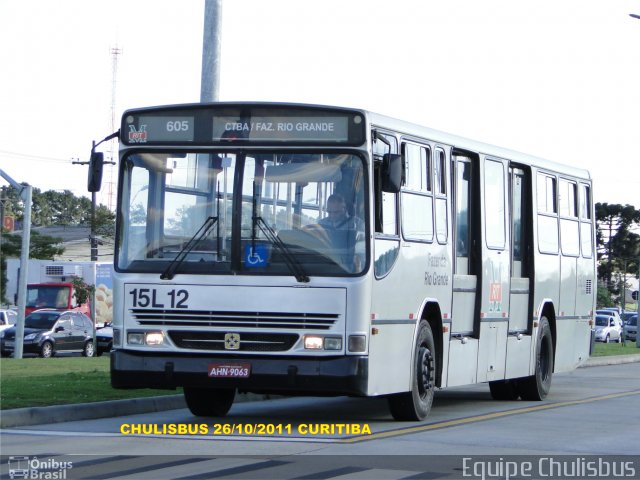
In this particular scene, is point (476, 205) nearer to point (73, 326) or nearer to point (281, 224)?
point (281, 224)

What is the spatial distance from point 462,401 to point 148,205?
6853 mm

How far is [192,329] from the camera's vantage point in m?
13.1

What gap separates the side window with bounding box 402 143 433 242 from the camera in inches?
561

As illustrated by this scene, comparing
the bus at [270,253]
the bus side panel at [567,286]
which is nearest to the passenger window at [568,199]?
the bus side panel at [567,286]

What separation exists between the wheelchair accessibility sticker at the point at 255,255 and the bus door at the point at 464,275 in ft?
10.7

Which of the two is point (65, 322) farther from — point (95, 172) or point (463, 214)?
point (95, 172)

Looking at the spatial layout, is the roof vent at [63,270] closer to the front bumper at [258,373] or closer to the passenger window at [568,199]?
the passenger window at [568,199]

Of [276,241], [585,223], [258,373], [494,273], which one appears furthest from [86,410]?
[585,223]

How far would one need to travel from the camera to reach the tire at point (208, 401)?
581 inches

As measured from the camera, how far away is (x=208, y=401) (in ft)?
48.9

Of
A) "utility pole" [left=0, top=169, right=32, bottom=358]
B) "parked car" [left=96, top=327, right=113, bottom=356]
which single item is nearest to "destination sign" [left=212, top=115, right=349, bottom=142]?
"utility pole" [left=0, top=169, right=32, bottom=358]

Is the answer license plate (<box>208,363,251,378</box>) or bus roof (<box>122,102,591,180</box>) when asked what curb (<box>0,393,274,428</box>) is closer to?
license plate (<box>208,363,251,378</box>)

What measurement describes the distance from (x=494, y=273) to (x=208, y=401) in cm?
432

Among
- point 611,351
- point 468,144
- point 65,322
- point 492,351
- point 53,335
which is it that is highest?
point 468,144
